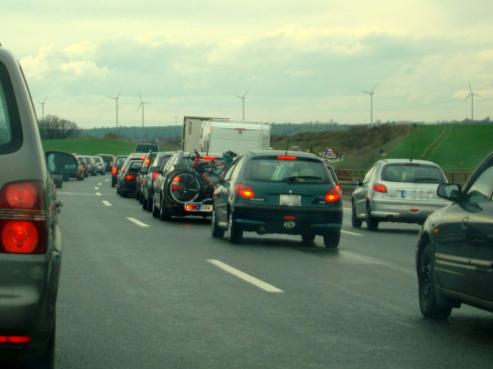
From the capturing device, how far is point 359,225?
82.8 feet

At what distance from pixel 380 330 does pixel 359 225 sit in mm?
16060

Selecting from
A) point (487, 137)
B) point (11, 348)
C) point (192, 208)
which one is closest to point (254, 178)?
point (192, 208)

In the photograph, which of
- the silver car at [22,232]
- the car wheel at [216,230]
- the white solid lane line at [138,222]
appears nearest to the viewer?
the silver car at [22,232]

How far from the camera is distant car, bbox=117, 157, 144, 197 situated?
132ft

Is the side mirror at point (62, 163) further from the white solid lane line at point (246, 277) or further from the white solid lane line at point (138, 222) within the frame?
the white solid lane line at point (138, 222)

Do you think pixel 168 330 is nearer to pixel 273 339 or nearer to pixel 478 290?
pixel 273 339

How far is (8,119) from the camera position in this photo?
5.75 m

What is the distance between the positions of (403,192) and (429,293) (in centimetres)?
1328

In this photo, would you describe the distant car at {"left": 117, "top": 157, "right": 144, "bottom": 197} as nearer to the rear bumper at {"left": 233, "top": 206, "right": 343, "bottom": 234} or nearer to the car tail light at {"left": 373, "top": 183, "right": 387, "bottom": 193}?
the car tail light at {"left": 373, "top": 183, "right": 387, "bottom": 193}

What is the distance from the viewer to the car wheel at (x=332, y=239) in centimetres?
1820

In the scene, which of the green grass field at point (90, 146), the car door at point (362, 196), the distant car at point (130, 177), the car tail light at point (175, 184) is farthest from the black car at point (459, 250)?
the green grass field at point (90, 146)

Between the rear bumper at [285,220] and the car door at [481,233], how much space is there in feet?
28.6

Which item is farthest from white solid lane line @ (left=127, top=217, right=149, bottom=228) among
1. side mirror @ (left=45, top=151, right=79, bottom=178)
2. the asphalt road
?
side mirror @ (left=45, top=151, right=79, bottom=178)

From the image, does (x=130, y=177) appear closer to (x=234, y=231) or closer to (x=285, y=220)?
(x=234, y=231)
